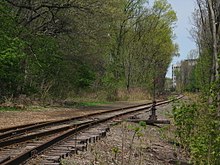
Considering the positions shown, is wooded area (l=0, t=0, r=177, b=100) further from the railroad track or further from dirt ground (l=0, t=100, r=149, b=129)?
the railroad track

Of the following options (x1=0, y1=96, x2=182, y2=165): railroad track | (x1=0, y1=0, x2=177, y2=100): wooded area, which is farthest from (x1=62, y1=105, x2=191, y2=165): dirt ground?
(x1=0, y1=0, x2=177, y2=100): wooded area

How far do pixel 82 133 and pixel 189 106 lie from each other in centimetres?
350

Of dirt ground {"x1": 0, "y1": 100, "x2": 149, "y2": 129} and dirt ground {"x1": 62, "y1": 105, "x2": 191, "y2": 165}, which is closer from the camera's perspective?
dirt ground {"x1": 62, "y1": 105, "x2": 191, "y2": 165}

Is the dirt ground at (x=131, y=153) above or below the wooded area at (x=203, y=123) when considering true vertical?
below

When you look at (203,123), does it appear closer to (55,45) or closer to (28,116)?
(28,116)

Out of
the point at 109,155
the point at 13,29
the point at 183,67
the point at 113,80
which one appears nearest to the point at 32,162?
the point at 109,155

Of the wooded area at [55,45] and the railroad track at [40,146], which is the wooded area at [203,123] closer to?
the railroad track at [40,146]

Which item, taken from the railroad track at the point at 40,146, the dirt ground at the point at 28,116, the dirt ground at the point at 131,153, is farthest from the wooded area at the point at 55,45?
the railroad track at the point at 40,146

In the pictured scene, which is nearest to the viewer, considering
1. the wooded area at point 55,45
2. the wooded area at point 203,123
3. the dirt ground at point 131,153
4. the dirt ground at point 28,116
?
the wooded area at point 203,123

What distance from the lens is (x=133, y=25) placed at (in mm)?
56281

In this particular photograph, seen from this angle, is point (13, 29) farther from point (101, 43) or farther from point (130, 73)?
point (130, 73)

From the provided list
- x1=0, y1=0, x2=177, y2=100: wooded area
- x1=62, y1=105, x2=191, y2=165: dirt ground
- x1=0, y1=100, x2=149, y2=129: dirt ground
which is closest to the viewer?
x1=62, y1=105, x2=191, y2=165: dirt ground

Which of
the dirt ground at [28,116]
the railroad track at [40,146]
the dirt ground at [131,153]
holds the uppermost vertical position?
the dirt ground at [28,116]

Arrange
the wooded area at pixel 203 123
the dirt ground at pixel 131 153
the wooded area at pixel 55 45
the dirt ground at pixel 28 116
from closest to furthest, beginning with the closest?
1. the wooded area at pixel 203 123
2. the dirt ground at pixel 131 153
3. the dirt ground at pixel 28 116
4. the wooded area at pixel 55 45
